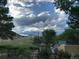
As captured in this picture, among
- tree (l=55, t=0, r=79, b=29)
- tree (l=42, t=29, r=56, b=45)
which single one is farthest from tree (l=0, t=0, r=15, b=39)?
tree (l=42, t=29, r=56, b=45)

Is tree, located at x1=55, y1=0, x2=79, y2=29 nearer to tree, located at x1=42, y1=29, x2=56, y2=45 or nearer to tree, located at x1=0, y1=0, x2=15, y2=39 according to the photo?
tree, located at x1=0, y1=0, x2=15, y2=39

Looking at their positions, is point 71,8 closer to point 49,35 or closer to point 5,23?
point 5,23

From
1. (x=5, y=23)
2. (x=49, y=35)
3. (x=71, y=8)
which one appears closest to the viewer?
(x=71, y=8)

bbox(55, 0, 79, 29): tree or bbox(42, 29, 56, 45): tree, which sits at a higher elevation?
bbox(55, 0, 79, 29): tree

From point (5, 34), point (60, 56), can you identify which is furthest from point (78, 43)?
point (60, 56)

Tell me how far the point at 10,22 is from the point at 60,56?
38.4ft

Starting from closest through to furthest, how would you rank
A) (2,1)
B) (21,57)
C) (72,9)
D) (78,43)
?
(72,9), (21,57), (2,1), (78,43)

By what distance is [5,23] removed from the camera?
47.1 m

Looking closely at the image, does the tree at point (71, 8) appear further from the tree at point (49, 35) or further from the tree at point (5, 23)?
the tree at point (49, 35)

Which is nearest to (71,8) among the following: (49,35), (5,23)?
(5,23)

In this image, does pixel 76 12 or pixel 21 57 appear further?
pixel 21 57

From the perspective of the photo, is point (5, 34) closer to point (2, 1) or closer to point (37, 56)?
point (2, 1)

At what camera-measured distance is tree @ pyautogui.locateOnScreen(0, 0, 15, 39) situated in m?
46.0

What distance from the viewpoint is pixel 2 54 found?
38188 millimetres
